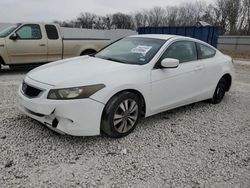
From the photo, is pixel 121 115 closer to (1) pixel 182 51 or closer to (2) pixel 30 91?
(2) pixel 30 91

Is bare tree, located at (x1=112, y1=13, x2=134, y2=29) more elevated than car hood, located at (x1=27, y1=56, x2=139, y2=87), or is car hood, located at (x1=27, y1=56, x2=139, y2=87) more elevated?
car hood, located at (x1=27, y1=56, x2=139, y2=87)

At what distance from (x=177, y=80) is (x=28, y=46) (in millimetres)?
5916

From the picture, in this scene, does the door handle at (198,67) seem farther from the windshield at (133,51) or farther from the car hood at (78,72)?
the car hood at (78,72)

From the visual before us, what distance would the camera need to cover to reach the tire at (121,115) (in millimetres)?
3569

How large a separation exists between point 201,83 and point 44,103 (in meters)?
3.04

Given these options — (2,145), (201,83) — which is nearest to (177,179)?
(2,145)

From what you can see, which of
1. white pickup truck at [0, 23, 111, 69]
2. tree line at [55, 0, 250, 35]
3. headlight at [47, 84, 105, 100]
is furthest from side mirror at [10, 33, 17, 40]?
tree line at [55, 0, 250, 35]

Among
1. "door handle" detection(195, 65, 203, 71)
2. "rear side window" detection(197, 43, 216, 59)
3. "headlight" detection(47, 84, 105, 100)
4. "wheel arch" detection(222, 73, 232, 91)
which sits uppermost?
"rear side window" detection(197, 43, 216, 59)

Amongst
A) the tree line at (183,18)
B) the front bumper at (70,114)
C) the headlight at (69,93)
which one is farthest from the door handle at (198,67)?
the tree line at (183,18)

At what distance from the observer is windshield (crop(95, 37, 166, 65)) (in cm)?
427

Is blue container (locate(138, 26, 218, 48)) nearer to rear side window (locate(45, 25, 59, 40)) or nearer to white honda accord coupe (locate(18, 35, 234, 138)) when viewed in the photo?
rear side window (locate(45, 25, 59, 40))

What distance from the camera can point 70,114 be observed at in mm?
3318

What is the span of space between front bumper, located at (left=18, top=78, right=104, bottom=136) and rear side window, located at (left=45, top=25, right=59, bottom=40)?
608 centimetres

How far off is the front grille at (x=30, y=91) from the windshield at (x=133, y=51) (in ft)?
4.59
